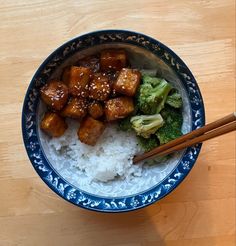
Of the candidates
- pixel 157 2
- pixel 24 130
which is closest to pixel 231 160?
pixel 157 2

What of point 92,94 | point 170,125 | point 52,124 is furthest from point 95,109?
point 170,125

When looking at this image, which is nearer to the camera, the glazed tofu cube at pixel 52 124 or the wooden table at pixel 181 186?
the glazed tofu cube at pixel 52 124

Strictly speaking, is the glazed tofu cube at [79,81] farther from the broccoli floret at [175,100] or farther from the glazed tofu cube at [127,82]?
the broccoli floret at [175,100]

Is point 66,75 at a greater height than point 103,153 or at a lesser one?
greater

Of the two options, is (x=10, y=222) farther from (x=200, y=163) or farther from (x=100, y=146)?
(x=200, y=163)

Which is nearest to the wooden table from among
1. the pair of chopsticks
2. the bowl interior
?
the bowl interior

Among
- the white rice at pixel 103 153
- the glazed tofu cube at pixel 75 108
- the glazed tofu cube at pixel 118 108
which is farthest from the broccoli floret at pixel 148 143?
the glazed tofu cube at pixel 75 108

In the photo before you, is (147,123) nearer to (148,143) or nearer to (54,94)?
(148,143)
